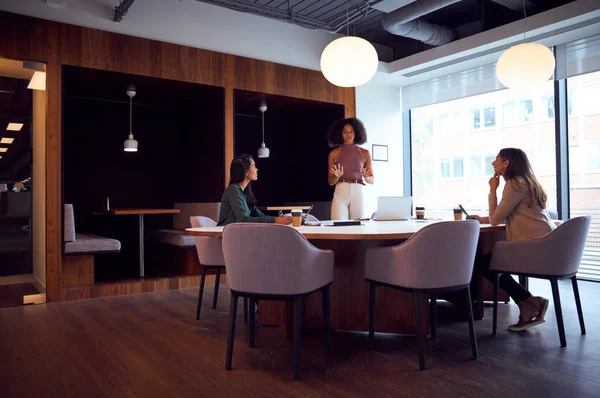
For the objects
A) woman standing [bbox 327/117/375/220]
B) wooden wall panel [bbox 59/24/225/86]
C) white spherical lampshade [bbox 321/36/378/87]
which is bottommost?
woman standing [bbox 327/117/375/220]

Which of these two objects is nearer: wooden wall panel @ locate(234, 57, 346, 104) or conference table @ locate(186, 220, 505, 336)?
conference table @ locate(186, 220, 505, 336)

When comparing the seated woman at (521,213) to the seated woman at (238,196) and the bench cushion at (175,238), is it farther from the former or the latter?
the bench cushion at (175,238)

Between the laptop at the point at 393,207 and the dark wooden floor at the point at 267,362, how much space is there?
2.90 feet

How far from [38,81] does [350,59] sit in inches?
145

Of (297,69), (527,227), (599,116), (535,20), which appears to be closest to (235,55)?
(297,69)

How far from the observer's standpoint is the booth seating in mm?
4684

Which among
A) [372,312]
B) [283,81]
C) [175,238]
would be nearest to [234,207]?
[372,312]

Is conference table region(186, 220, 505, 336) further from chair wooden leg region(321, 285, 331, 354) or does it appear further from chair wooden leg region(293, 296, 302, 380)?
chair wooden leg region(293, 296, 302, 380)

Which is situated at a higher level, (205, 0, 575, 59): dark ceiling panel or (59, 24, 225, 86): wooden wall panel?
(205, 0, 575, 59): dark ceiling panel

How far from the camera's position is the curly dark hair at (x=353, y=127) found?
4281mm

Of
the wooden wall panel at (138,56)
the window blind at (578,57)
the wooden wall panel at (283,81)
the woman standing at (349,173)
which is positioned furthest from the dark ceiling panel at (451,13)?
the woman standing at (349,173)

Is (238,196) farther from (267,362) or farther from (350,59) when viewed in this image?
(350,59)

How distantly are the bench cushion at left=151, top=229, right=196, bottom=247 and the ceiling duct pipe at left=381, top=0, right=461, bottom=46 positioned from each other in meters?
3.47

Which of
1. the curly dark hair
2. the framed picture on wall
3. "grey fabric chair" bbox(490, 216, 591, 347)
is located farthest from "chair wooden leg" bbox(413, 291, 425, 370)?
the framed picture on wall
